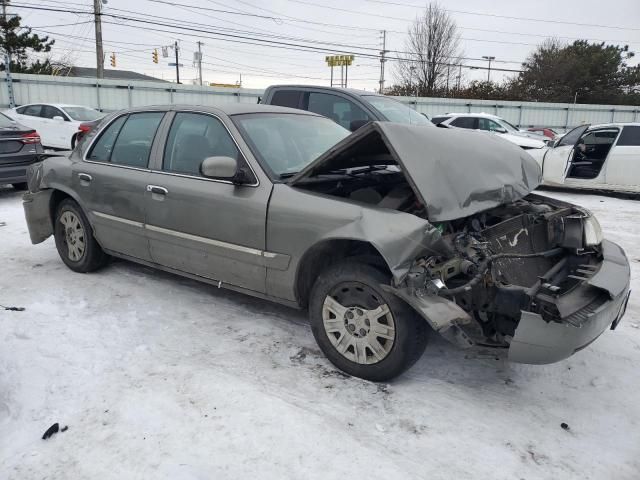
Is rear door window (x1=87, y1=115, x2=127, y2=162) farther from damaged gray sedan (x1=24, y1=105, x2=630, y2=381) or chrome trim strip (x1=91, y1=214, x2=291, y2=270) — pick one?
chrome trim strip (x1=91, y1=214, x2=291, y2=270)

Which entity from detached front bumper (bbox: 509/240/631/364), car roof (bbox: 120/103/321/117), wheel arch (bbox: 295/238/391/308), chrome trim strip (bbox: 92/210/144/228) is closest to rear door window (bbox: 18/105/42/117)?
chrome trim strip (bbox: 92/210/144/228)

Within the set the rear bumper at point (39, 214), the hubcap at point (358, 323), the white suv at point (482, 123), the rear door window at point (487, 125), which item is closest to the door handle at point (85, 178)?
the rear bumper at point (39, 214)

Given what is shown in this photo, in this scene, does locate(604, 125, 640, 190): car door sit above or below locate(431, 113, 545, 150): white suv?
below

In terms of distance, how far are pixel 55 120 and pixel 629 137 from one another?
48.5ft

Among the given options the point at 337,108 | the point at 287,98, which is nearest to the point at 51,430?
the point at 337,108

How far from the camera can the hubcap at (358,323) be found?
3055 mm

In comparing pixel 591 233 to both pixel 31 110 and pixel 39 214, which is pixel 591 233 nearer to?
pixel 39 214

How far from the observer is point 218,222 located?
3.77 metres

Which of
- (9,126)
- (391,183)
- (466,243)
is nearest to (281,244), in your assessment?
(391,183)

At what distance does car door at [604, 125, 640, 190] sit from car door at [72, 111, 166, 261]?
851cm

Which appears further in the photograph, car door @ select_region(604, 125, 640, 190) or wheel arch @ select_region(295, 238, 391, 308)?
car door @ select_region(604, 125, 640, 190)

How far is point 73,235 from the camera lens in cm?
510

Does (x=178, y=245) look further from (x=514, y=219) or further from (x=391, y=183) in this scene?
(x=514, y=219)

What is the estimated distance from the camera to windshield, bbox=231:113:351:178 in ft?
12.5
